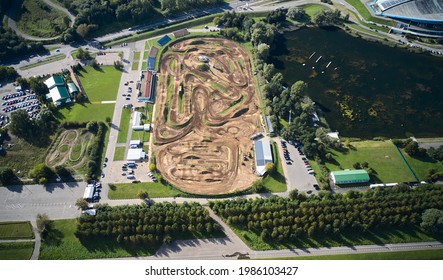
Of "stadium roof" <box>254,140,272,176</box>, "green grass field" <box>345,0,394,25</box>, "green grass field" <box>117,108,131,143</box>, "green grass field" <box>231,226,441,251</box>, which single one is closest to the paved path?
"green grass field" <box>117,108,131,143</box>

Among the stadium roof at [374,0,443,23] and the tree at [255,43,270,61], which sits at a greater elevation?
the stadium roof at [374,0,443,23]

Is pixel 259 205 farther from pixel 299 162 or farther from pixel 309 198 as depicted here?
pixel 299 162

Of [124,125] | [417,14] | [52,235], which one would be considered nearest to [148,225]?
[52,235]

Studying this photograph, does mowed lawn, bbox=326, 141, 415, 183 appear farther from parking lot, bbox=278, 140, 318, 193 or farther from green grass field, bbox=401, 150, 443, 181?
parking lot, bbox=278, 140, 318, 193

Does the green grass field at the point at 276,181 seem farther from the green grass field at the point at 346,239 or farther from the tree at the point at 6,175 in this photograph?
the tree at the point at 6,175

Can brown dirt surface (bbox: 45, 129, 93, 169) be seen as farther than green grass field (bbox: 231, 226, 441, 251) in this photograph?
Yes
